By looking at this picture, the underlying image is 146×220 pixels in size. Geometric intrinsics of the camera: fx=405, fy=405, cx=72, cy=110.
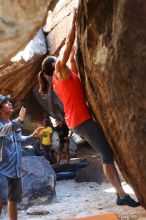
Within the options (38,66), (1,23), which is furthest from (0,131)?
(38,66)

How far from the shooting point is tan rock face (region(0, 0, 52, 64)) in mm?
2834

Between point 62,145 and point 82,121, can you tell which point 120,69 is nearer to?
point 82,121

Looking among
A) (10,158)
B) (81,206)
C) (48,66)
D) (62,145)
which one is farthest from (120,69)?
(62,145)

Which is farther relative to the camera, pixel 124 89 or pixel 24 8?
pixel 124 89

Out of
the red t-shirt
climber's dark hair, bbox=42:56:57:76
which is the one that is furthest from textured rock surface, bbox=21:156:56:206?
the red t-shirt

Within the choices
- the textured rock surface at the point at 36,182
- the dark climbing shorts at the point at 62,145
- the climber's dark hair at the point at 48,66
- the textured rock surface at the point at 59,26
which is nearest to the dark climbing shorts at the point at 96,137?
the climber's dark hair at the point at 48,66

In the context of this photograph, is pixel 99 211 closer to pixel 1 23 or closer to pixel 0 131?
pixel 0 131

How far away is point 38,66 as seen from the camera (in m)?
11.2

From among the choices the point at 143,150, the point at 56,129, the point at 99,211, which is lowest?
the point at 99,211

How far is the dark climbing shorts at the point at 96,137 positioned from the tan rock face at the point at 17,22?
5.80 feet

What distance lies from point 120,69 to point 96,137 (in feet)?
4.21

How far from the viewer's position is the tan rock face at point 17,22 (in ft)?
9.30

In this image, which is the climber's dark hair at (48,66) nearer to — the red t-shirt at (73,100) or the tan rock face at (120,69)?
the red t-shirt at (73,100)

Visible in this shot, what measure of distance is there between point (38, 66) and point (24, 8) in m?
8.33
